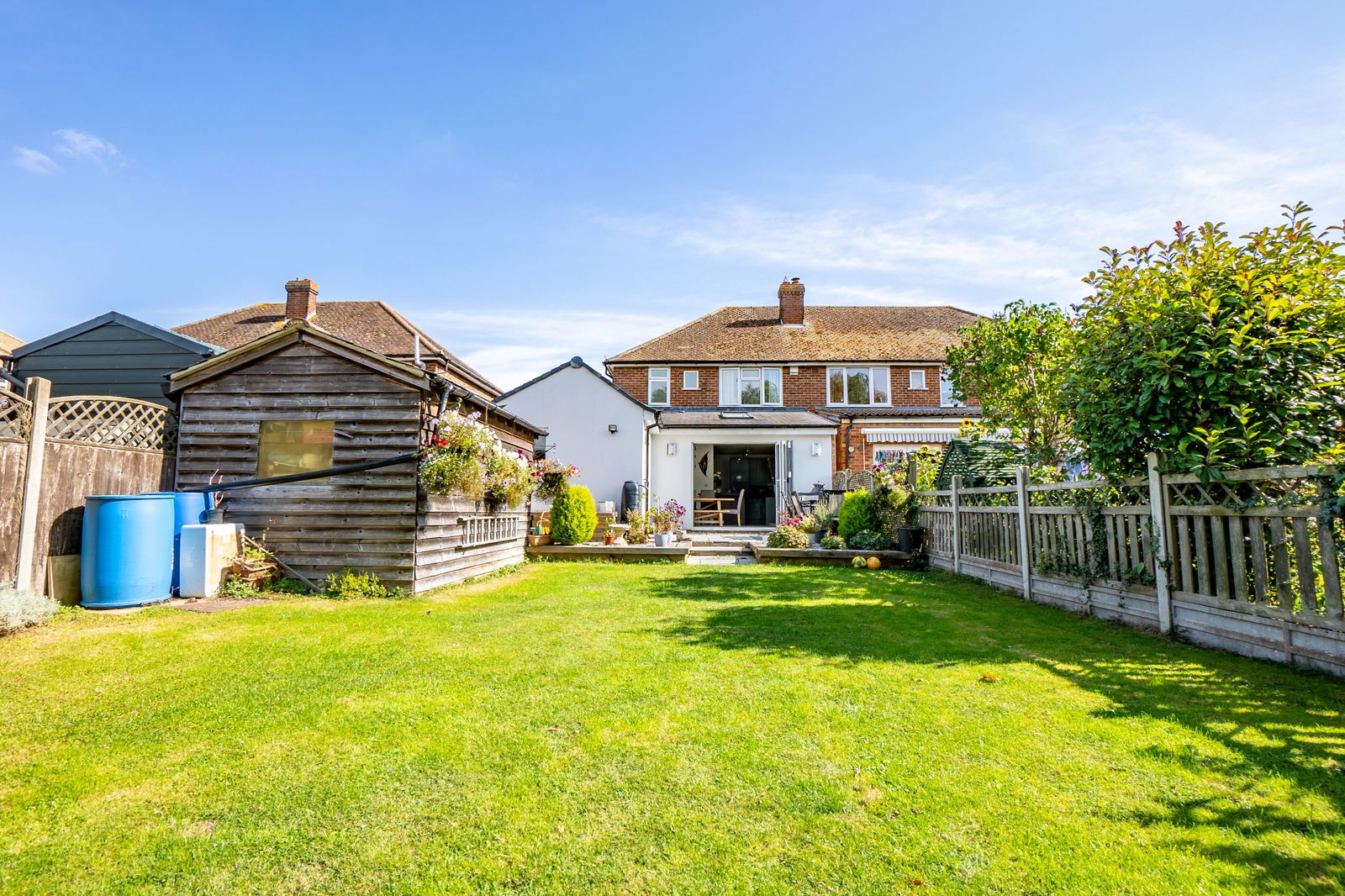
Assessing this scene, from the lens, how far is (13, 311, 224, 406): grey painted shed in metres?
11.5

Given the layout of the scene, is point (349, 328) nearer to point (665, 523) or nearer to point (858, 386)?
point (665, 523)

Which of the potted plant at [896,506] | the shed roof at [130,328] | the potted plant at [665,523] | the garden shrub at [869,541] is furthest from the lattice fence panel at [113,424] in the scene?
the potted plant at [896,506]

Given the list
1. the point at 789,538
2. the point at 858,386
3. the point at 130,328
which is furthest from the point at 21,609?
the point at 858,386

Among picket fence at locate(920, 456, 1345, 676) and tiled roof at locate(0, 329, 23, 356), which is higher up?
tiled roof at locate(0, 329, 23, 356)

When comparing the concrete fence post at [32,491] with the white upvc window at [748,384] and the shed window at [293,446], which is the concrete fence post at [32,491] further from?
the white upvc window at [748,384]

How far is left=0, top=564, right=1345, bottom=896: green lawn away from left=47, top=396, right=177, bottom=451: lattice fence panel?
8.87ft

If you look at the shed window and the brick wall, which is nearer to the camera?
the shed window

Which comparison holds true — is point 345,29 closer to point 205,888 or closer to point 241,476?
point 241,476

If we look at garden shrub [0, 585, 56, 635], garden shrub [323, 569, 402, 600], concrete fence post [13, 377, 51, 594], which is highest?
concrete fence post [13, 377, 51, 594]

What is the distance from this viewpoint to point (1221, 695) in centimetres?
402

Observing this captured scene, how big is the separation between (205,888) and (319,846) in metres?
0.36

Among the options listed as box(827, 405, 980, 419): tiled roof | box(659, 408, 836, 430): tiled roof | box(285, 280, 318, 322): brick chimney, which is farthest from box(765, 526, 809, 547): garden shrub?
box(285, 280, 318, 322): brick chimney

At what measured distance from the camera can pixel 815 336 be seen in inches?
1000

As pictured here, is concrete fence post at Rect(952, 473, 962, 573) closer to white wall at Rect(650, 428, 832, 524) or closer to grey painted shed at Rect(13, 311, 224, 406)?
white wall at Rect(650, 428, 832, 524)
